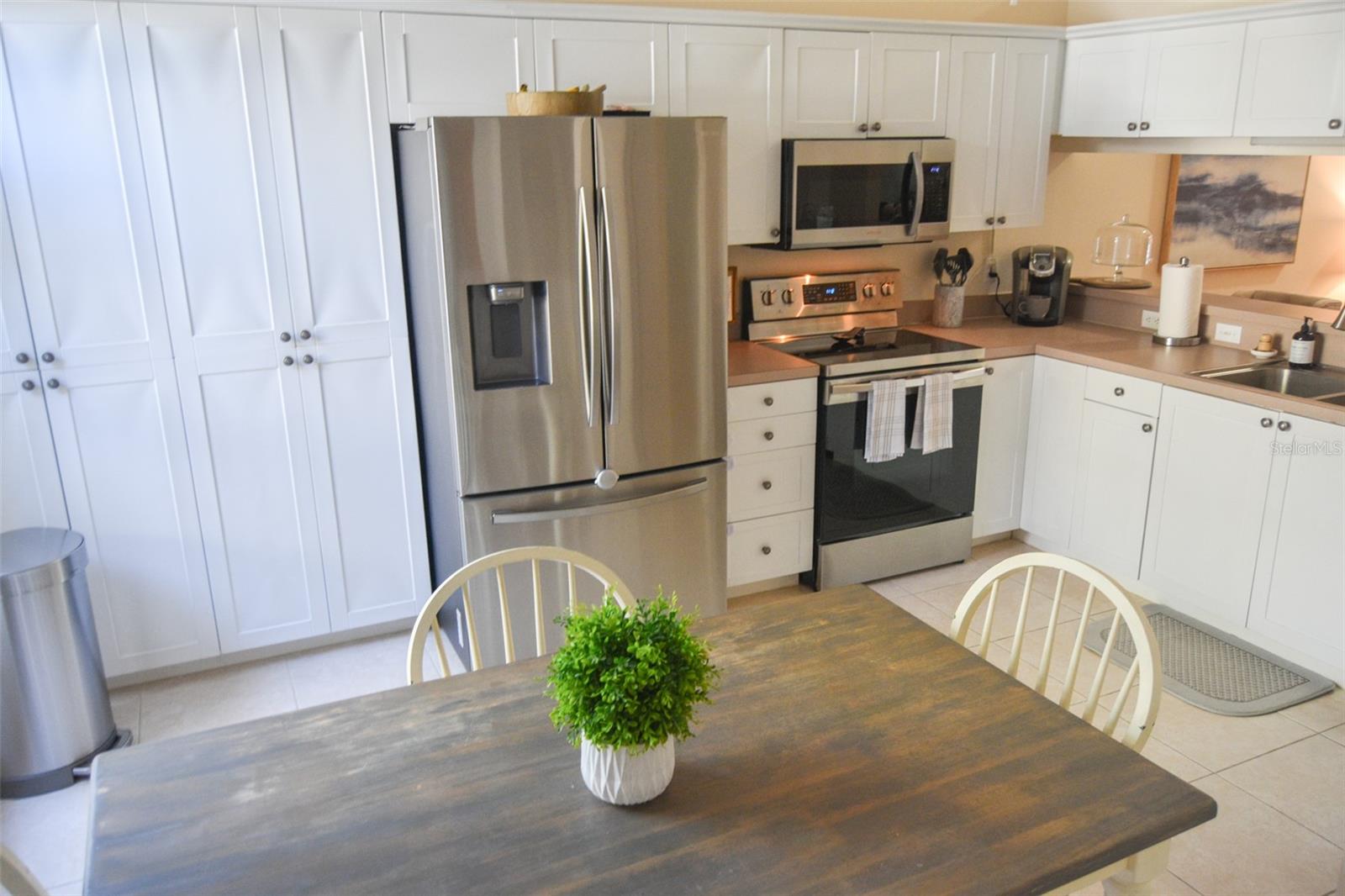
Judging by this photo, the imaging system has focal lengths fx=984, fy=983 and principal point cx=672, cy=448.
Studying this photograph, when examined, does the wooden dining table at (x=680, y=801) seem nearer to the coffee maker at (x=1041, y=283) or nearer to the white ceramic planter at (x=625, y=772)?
the white ceramic planter at (x=625, y=772)

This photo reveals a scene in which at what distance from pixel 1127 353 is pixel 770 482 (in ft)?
4.77

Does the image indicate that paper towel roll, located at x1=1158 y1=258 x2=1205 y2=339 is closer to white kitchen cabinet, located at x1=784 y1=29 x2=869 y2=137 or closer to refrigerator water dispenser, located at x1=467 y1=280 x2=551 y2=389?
white kitchen cabinet, located at x1=784 y1=29 x2=869 y2=137

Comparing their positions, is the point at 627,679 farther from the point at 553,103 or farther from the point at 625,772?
the point at 553,103

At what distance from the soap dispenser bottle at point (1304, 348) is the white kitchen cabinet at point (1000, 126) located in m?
1.15

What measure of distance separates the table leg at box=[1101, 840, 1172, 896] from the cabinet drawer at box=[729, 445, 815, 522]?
85.8 inches

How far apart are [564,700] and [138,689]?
2.47 meters

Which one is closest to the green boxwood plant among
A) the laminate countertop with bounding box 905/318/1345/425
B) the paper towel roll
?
the laminate countertop with bounding box 905/318/1345/425

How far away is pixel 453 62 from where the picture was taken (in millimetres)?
3047

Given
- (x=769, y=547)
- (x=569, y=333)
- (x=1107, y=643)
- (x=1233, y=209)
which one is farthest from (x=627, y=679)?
(x=1233, y=209)

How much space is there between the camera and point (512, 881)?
1.26 meters

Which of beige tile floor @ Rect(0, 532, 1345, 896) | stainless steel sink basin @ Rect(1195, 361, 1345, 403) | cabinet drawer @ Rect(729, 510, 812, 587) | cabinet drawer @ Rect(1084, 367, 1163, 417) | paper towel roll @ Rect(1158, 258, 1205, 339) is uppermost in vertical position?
paper towel roll @ Rect(1158, 258, 1205, 339)

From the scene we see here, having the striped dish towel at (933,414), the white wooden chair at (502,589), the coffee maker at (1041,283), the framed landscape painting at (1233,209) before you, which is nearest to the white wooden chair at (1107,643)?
the white wooden chair at (502,589)

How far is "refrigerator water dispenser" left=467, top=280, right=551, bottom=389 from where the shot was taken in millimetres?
2801

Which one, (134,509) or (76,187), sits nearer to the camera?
(76,187)
